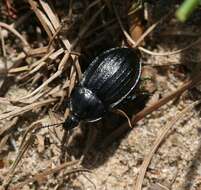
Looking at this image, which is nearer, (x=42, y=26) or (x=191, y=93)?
(x=191, y=93)

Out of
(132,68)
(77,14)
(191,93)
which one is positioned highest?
(77,14)

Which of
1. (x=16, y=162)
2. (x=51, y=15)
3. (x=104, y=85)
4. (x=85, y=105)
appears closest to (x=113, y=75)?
(x=104, y=85)

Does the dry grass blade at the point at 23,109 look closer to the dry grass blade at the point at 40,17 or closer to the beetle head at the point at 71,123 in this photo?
the beetle head at the point at 71,123

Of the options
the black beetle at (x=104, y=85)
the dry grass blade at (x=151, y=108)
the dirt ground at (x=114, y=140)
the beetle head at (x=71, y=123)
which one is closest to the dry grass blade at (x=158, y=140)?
the dirt ground at (x=114, y=140)

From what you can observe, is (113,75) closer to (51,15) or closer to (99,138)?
(99,138)

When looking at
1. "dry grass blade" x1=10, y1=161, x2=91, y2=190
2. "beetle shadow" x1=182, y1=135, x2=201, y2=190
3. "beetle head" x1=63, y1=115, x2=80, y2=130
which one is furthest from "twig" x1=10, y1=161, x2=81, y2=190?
"beetle shadow" x1=182, y1=135, x2=201, y2=190

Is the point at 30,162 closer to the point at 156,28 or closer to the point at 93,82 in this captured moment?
the point at 93,82

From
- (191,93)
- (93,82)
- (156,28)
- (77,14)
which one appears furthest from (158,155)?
(77,14)
